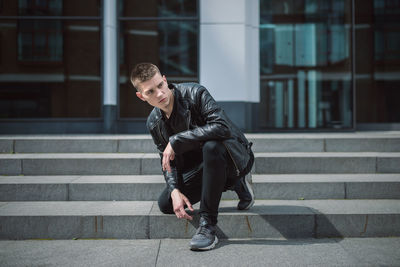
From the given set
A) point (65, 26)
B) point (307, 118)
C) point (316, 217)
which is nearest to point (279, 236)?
point (316, 217)

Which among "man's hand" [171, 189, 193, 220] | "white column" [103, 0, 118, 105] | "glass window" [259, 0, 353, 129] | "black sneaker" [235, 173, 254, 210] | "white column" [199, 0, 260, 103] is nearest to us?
"man's hand" [171, 189, 193, 220]

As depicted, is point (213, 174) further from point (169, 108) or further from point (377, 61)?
point (377, 61)

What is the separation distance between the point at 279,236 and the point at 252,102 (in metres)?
4.31

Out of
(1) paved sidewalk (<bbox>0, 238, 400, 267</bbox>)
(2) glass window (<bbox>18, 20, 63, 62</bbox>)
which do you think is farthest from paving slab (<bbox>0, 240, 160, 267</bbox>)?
(2) glass window (<bbox>18, 20, 63, 62</bbox>)

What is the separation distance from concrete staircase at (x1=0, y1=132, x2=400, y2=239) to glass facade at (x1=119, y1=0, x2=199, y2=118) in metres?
2.43

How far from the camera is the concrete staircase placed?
3.24 m

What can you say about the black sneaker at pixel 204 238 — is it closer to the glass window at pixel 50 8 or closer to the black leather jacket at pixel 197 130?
the black leather jacket at pixel 197 130

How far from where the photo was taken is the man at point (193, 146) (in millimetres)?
2799

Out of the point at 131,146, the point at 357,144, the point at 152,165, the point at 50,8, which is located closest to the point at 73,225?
the point at 152,165

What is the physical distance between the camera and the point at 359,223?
10.6 ft

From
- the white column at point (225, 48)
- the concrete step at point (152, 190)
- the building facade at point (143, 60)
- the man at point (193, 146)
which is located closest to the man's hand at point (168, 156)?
the man at point (193, 146)

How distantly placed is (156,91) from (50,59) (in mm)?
5557

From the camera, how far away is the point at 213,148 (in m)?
2.81

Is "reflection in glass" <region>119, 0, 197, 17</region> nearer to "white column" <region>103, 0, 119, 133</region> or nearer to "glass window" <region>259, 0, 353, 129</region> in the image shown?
"white column" <region>103, 0, 119, 133</region>
